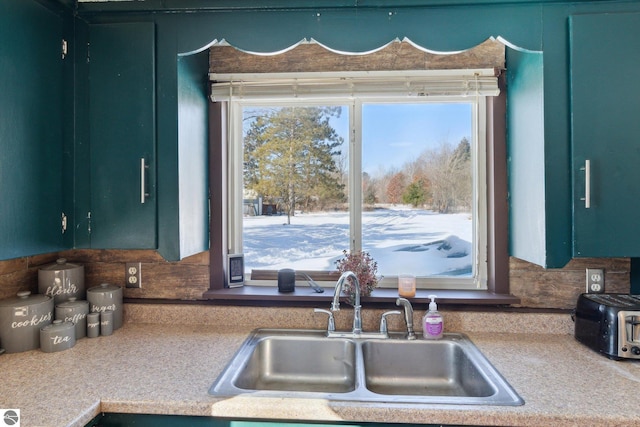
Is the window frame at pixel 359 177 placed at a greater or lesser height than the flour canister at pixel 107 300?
greater

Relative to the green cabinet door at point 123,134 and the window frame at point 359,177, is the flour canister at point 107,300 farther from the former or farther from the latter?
the window frame at point 359,177

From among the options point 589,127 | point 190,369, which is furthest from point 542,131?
point 190,369

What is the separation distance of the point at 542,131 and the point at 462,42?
1.45 feet

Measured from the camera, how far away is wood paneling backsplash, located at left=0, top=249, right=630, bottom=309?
5.20 ft

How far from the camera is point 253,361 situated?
1.46 m

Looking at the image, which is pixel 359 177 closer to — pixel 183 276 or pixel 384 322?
pixel 384 322

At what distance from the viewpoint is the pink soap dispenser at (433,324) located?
1.53 metres

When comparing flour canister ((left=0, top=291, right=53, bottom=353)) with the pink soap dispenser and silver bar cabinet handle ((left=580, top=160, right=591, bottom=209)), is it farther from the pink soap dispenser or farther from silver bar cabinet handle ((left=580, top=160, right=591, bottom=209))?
silver bar cabinet handle ((left=580, top=160, right=591, bottom=209))

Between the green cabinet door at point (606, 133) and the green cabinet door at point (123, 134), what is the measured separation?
62.5 inches

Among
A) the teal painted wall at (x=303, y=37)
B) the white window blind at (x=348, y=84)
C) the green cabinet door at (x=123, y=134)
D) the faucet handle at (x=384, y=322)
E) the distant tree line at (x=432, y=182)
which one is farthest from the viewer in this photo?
→ the distant tree line at (x=432, y=182)

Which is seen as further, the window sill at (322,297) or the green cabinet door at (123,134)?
the window sill at (322,297)

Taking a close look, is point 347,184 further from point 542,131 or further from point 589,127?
point 589,127

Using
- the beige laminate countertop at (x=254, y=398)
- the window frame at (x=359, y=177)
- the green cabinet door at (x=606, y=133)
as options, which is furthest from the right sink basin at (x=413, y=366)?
the green cabinet door at (x=606, y=133)

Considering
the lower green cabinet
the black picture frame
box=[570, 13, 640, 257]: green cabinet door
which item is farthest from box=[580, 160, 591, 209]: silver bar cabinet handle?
the black picture frame
